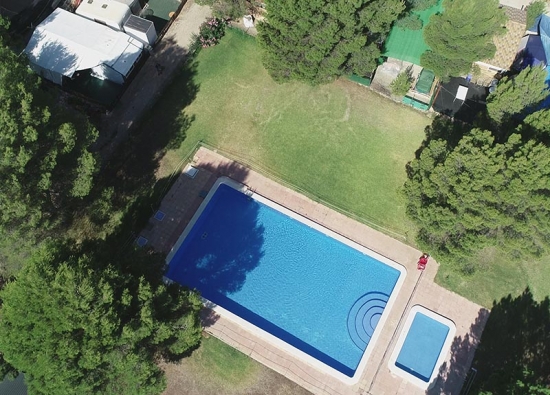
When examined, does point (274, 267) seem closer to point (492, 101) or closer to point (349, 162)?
point (349, 162)

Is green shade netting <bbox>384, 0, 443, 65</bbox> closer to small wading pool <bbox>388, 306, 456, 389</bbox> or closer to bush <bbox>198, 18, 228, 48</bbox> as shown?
bush <bbox>198, 18, 228, 48</bbox>

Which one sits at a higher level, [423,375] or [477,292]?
[477,292]

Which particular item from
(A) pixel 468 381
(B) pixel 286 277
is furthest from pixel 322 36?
(A) pixel 468 381

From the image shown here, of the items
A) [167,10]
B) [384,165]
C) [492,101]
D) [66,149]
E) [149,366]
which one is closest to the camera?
[149,366]

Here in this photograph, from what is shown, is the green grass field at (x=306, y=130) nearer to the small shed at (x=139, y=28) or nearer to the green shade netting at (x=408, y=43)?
the green shade netting at (x=408, y=43)

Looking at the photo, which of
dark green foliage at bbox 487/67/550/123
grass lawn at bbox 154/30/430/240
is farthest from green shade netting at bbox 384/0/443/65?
dark green foliage at bbox 487/67/550/123

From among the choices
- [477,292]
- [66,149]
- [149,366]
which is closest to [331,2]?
[66,149]

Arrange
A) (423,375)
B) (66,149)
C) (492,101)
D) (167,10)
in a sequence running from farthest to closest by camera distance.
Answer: (167,10)
(492,101)
(423,375)
(66,149)
